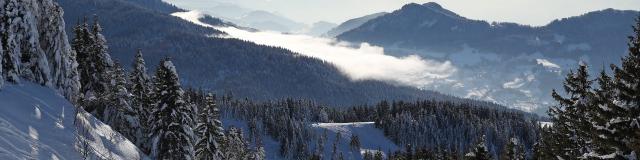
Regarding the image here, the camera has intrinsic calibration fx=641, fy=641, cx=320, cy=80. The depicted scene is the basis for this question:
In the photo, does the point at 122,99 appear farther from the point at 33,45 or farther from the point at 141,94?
the point at 33,45

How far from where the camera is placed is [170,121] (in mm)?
39156

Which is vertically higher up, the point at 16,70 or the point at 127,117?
the point at 16,70

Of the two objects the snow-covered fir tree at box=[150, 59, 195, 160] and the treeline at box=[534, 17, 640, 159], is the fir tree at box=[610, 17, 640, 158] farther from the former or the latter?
the snow-covered fir tree at box=[150, 59, 195, 160]

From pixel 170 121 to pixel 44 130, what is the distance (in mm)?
20574

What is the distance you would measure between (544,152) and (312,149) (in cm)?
15801

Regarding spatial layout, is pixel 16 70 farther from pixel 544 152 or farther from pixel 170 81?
pixel 544 152

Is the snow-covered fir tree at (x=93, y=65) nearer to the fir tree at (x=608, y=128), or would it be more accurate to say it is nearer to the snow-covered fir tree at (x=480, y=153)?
the snow-covered fir tree at (x=480, y=153)

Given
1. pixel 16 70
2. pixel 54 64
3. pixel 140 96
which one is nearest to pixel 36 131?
pixel 16 70

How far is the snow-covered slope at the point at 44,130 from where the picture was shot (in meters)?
16.0

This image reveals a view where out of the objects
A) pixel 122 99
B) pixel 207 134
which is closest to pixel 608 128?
pixel 207 134

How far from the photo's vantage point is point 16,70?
25.8 meters

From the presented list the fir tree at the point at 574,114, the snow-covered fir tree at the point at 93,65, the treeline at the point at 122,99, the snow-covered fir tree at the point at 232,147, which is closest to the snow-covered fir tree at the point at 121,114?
the treeline at the point at 122,99

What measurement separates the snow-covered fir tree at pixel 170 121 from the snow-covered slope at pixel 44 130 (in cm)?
1287

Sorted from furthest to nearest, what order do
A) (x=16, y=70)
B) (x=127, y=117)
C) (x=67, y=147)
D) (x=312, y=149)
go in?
(x=312, y=149), (x=127, y=117), (x=16, y=70), (x=67, y=147)
